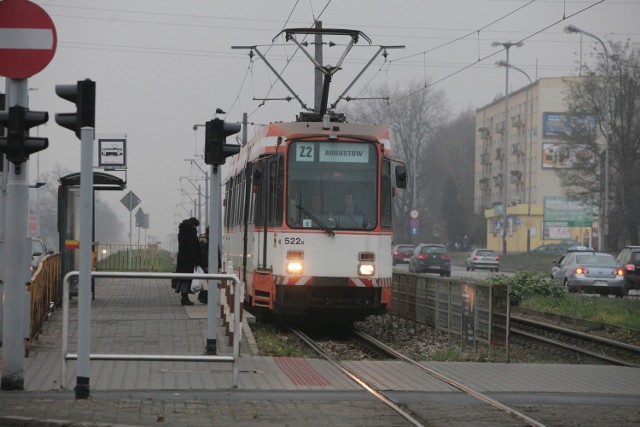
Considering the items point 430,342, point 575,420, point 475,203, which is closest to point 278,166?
point 430,342

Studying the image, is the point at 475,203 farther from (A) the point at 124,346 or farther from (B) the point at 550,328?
(A) the point at 124,346

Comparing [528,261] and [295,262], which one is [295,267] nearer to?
[295,262]

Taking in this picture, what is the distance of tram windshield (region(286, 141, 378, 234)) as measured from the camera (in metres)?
18.2

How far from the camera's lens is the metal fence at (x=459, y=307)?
15891 millimetres

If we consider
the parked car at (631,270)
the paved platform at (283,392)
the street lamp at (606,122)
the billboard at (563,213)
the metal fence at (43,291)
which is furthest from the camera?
the billboard at (563,213)

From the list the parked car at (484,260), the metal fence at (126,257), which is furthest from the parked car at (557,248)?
the metal fence at (126,257)

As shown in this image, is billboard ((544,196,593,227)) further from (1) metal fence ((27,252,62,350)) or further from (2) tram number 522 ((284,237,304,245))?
(2) tram number 522 ((284,237,304,245))

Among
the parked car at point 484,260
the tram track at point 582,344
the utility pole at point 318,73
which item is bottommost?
the tram track at point 582,344

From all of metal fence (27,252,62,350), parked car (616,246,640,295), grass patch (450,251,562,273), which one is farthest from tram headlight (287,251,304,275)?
grass patch (450,251,562,273)

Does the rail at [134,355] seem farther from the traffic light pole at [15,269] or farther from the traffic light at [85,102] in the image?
the traffic light at [85,102]

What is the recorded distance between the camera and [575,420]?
9523mm

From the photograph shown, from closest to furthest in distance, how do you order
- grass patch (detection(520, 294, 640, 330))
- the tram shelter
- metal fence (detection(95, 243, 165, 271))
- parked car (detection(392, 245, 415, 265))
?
the tram shelter → grass patch (detection(520, 294, 640, 330)) → metal fence (detection(95, 243, 165, 271)) → parked car (detection(392, 245, 415, 265))

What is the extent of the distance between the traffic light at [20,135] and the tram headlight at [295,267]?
7892 mm

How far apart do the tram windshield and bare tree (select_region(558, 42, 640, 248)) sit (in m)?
44.2
